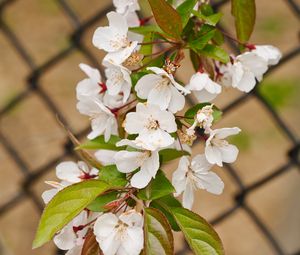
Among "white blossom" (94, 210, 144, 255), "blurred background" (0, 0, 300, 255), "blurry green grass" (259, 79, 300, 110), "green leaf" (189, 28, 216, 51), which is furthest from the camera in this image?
"blurry green grass" (259, 79, 300, 110)

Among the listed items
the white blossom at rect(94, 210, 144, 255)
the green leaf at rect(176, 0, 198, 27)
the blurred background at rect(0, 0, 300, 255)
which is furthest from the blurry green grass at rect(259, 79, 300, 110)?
the white blossom at rect(94, 210, 144, 255)

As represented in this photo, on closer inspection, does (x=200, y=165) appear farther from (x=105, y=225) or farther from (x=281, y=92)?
(x=281, y=92)

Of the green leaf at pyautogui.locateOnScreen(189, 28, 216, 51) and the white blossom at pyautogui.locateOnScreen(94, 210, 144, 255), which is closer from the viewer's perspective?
the white blossom at pyautogui.locateOnScreen(94, 210, 144, 255)

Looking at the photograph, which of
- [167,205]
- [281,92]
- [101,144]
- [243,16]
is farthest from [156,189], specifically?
[281,92]

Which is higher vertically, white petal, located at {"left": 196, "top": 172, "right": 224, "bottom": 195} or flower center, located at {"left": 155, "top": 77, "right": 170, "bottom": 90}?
flower center, located at {"left": 155, "top": 77, "right": 170, "bottom": 90}

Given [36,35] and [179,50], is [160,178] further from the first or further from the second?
[36,35]

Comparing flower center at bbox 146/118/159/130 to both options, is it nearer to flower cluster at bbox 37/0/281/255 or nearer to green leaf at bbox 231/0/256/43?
flower cluster at bbox 37/0/281/255
